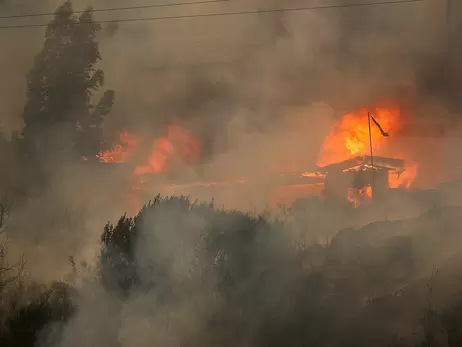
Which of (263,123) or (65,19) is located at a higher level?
(65,19)

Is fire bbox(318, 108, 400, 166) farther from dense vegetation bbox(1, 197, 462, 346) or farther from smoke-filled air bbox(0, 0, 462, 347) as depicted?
dense vegetation bbox(1, 197, 462, 346)

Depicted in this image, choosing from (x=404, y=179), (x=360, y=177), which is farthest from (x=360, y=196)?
(x=404, y=179)

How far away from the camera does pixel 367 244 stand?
169 inches

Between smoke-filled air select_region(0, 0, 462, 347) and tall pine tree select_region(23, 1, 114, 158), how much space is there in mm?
18

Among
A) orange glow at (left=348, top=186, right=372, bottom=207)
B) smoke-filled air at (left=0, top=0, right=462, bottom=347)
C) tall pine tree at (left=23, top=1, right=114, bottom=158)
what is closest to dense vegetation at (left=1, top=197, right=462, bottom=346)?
smoke-filled air at (left=0, top=0, right=462, bottom=347)

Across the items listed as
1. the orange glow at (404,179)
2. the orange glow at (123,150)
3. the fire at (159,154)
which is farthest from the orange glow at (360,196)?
the orange glow at (123,150)

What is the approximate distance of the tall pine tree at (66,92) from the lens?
206 inches

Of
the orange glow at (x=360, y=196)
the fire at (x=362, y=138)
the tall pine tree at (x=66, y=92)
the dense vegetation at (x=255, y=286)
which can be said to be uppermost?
the tall pine tree at (x=66, y=92)

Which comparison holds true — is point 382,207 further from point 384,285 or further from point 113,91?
point 113,91

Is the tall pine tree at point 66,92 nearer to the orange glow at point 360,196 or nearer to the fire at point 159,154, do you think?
the fire at point 159,154

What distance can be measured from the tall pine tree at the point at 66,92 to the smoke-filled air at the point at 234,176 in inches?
0.7

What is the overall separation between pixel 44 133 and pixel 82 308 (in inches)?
78.4

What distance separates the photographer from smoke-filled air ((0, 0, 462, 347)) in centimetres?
424

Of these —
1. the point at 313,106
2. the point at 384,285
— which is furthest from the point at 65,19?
the point at 384,285
